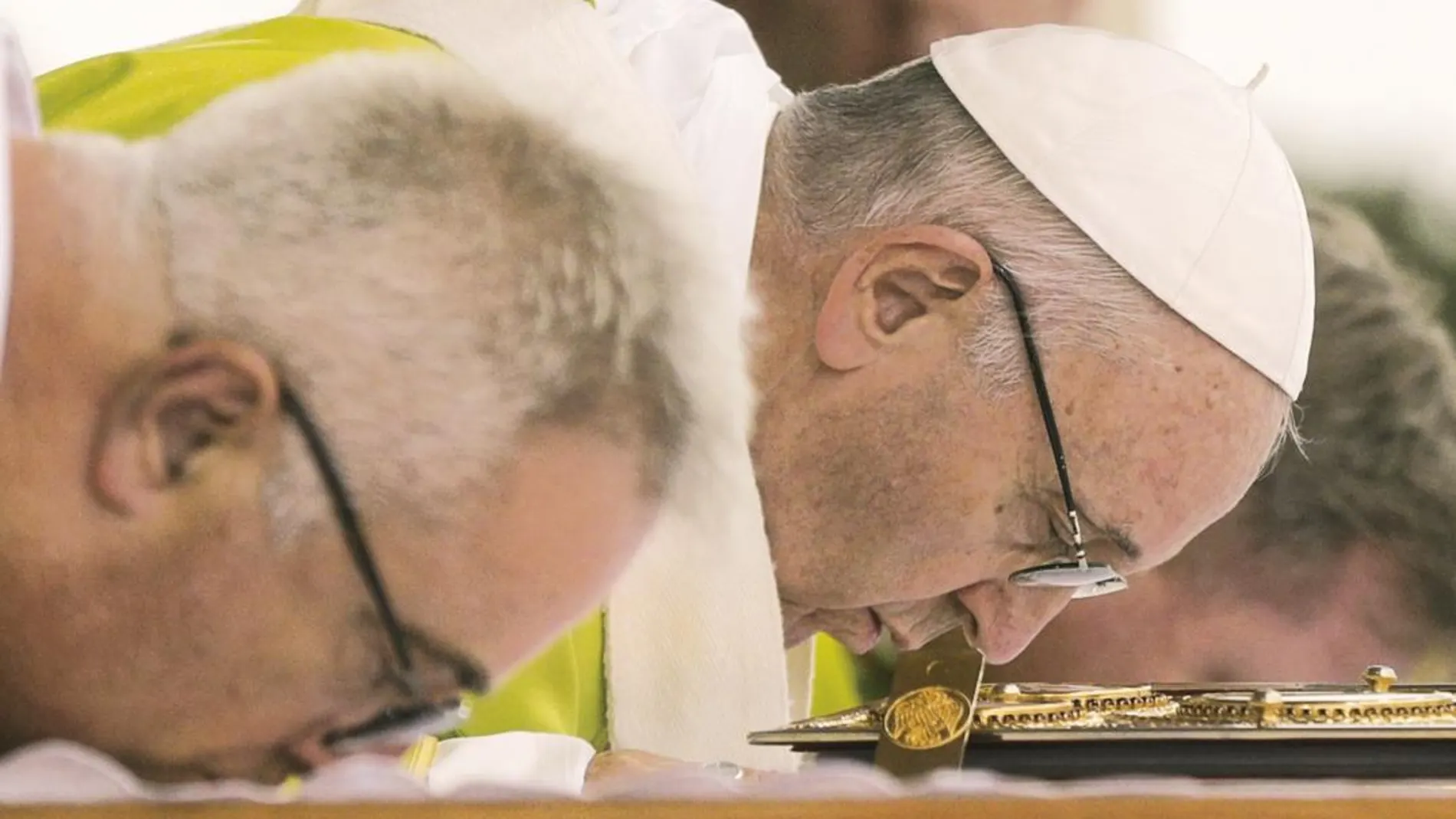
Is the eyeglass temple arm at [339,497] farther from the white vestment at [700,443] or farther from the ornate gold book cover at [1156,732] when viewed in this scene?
the ornate gold book cover at [1156,732]

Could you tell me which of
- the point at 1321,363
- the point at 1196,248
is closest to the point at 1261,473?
the point at 1321,363

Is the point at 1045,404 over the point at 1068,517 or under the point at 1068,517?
over

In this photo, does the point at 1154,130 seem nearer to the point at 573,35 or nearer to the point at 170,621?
the point at 573,35

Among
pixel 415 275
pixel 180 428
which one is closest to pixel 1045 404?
pixel 415 275

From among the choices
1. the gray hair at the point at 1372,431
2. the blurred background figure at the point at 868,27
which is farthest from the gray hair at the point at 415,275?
the gray hair at the point at 1372,431

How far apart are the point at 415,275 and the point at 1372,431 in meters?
1.18

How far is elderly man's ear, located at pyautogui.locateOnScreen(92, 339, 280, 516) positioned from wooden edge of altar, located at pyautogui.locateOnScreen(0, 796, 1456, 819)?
347mm

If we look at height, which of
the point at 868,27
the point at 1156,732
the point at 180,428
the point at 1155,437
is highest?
the point at 868,27

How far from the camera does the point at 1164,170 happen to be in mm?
2088

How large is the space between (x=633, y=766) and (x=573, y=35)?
0.89 metres

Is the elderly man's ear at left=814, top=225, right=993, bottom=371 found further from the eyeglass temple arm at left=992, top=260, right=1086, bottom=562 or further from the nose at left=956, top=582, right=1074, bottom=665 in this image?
the nose at left=956, top=582, right=1074, bottom=665

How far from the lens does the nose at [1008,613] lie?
6.82 ft

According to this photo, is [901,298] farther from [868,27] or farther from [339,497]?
[339,497]

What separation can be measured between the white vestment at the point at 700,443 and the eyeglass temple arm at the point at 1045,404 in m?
0.32
